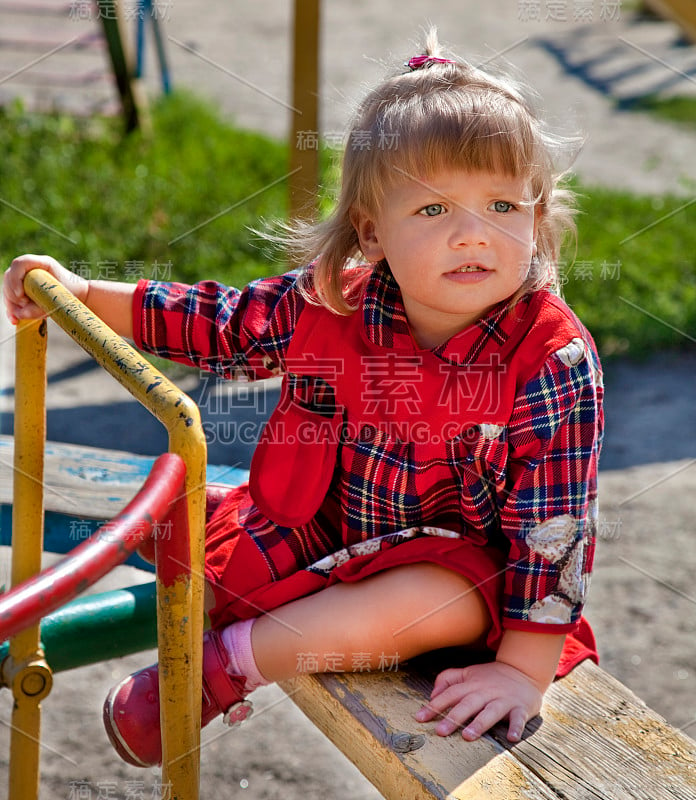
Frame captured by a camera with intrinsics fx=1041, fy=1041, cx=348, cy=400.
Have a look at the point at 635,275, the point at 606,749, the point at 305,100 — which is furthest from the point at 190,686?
the point at 635,275

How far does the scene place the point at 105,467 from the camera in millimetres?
2004

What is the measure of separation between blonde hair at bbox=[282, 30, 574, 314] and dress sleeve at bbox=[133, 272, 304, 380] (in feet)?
0.20

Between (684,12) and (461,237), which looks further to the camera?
(684,12)

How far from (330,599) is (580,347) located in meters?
0.51

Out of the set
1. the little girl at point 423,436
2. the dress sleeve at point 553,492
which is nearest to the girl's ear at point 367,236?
the little girl at point 423,436

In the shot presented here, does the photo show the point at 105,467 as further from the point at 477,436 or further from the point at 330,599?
the point at 477,436

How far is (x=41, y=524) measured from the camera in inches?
60.8

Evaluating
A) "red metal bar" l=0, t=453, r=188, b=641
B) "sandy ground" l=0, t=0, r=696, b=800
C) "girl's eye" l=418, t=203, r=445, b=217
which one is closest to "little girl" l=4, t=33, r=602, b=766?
"girl's eye" l=418, t=203, r=445, b=217

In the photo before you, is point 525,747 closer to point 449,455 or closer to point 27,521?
point 449,455

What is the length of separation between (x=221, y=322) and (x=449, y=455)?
16.8 inches

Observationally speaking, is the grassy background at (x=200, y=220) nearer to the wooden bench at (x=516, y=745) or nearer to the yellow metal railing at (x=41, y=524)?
the yellow metal railing at (x=41, y=524)

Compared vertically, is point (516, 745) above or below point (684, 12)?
below

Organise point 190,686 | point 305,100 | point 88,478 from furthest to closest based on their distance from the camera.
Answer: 1. point 305,100
2. point 88,478
3. point 190,686

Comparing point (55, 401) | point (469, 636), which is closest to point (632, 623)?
point (469, 636)
